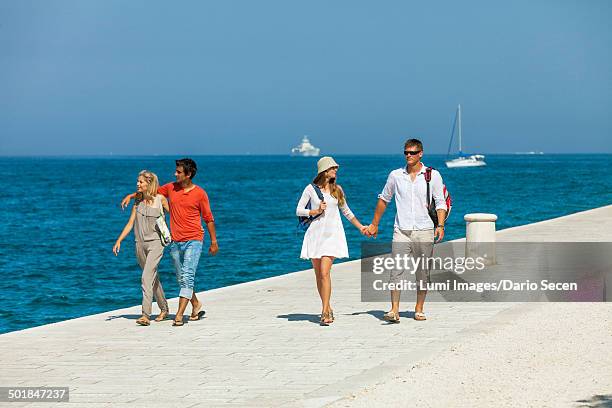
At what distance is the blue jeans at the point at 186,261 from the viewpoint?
34.4 ft

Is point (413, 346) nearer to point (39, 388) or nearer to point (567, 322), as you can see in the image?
point (567, 322)

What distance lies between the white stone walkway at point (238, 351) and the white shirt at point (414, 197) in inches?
42.6

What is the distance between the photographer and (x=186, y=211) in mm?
Result: 10461

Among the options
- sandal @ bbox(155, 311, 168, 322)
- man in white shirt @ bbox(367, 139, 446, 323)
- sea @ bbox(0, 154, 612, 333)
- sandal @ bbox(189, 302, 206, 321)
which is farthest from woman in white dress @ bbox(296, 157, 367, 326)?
sea @ bbox(0, 154, 612, 333)

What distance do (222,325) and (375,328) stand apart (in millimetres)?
1631

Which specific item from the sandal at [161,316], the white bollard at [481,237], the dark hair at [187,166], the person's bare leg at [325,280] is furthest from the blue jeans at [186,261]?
the white bollard at [481,237]

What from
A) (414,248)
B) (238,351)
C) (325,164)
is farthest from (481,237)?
(238,351)

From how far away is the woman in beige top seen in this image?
416 inches

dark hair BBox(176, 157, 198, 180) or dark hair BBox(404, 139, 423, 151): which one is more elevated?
dark hair BBox(404, 139, 423, 151)

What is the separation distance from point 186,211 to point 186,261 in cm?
53

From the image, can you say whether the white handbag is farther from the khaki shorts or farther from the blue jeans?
the khaki shorts

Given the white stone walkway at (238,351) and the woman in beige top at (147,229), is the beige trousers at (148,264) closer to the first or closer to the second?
the woman in beige top at (147,229)

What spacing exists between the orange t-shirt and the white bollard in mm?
5413

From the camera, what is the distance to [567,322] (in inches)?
393
